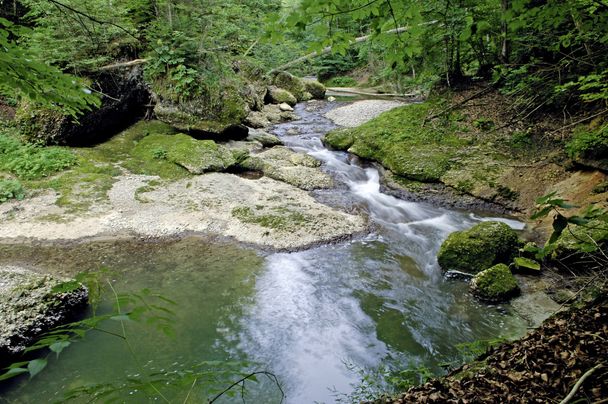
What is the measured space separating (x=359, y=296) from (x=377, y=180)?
17.2 ft

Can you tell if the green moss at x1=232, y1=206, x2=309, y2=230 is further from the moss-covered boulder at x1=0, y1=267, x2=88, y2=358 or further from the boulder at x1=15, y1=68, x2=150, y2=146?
the boulder at x1=15, y1=68, x2=150, y2=146

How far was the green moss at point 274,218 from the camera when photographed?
7.99m

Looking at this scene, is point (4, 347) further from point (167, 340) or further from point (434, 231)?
point (434, 231)

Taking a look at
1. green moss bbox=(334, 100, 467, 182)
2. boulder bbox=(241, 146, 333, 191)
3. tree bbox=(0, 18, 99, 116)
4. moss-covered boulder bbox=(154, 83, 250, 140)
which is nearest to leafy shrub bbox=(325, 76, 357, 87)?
green moss bbox=(334, 100, 467, 182)

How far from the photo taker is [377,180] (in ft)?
34.9

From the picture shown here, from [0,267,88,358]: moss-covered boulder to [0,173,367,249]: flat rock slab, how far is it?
2.56 meters

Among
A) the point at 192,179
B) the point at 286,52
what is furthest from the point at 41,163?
the point at 286,52

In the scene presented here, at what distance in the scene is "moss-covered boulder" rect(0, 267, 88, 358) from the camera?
4.32 metres

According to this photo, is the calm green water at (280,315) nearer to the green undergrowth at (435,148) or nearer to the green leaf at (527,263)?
the green leaf at (527,263)

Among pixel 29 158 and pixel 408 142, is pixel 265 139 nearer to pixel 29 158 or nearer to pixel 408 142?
pixel 408 142

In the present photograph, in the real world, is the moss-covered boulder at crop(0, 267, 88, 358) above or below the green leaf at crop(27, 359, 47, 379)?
below

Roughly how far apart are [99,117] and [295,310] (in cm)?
949

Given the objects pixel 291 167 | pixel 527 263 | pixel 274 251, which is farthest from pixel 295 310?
pixel 291 167

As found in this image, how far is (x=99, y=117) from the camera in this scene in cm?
1132
